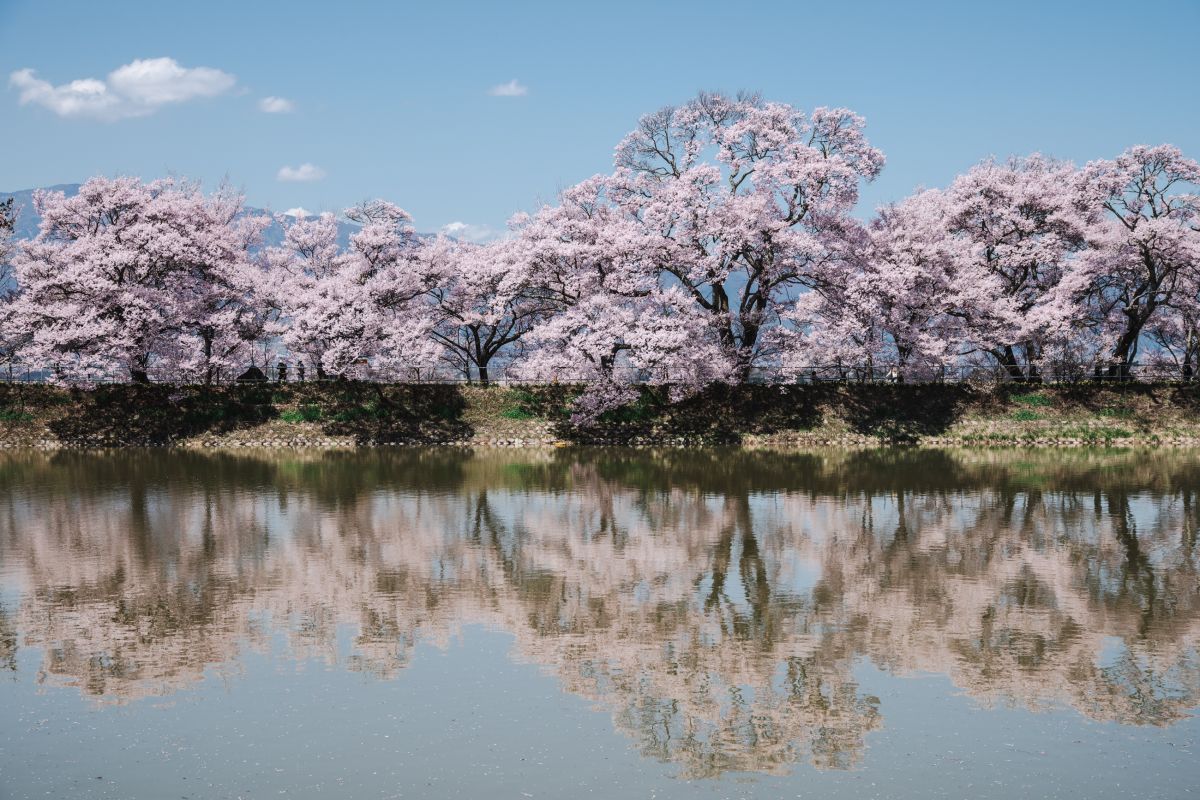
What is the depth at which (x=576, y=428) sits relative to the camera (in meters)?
56.5

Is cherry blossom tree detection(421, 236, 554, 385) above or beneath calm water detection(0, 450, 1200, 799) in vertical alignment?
above

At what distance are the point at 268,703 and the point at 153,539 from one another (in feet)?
45.7

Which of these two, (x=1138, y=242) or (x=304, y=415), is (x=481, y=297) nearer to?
(x=304, y=415)

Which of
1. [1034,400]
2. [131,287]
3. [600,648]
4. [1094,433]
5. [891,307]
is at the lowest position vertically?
[600,648]

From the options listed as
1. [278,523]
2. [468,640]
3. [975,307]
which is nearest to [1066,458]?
[975,307]

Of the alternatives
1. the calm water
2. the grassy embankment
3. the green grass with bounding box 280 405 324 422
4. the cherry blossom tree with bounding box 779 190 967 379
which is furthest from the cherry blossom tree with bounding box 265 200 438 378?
the calm water

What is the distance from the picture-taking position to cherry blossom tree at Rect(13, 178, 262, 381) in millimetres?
56812

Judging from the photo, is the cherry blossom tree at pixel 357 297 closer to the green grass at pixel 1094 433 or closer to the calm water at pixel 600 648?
the calm water at pixel 600 648

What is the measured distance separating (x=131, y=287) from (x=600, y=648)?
47.8m

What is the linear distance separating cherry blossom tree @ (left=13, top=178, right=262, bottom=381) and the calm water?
82.7 ft

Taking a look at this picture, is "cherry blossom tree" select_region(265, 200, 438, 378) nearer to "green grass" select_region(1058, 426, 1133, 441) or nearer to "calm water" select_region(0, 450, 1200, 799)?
"calm water" select_region(0, 450, 1200, 799)

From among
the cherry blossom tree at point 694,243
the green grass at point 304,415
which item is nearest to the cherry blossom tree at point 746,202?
the cherry blossom tree at point 694,243

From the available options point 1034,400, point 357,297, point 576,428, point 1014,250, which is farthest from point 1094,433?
point 357,297

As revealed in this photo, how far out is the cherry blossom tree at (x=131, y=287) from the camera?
56812 mm
